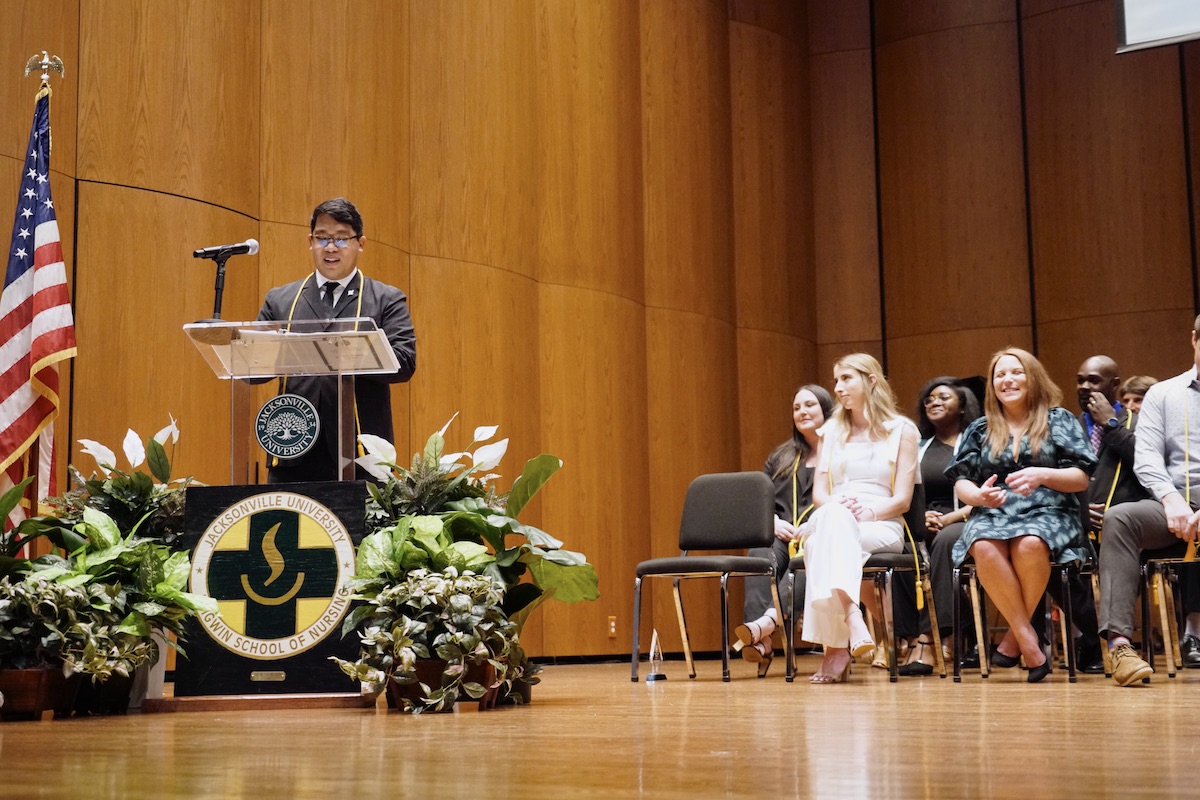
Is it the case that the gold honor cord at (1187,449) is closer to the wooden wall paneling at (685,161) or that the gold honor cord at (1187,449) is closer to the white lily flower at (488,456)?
the white lily flower at (488,456)

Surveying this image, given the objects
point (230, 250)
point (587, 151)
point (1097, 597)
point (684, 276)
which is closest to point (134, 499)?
point (230, 250)

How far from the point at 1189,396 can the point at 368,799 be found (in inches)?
143

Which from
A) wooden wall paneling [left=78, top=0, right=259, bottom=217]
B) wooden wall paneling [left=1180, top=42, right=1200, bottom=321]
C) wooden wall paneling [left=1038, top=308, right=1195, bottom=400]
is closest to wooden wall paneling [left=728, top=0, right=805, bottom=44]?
wooden wall paneling [left=1180, top=42, right=1200, bottom=321]

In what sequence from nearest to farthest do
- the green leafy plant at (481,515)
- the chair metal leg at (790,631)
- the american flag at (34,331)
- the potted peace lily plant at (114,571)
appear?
the potted peace lily plant at (114,571) → the green leafy plant at (481,515) → the american flag at (34,331) → the chair metal leg at (790,631)

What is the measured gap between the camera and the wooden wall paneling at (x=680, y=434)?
23.0 ft

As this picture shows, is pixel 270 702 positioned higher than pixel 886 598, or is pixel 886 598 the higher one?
pixel 886 598

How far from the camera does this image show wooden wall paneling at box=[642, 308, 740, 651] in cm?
701

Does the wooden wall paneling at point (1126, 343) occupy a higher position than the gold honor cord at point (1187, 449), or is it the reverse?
the wooden wall paneling at point (1126, 343)

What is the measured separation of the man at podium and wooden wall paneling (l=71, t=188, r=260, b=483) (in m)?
1.38

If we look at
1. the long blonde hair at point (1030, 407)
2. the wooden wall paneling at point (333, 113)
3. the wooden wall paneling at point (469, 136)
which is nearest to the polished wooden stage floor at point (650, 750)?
the long blonde hair at point (1030, 407)

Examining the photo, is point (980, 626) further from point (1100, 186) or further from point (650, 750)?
point (1100, 186)

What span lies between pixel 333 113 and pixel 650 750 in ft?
13.8

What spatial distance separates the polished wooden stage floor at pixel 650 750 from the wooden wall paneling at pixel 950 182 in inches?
194

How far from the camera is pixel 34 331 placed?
4.23 metres
